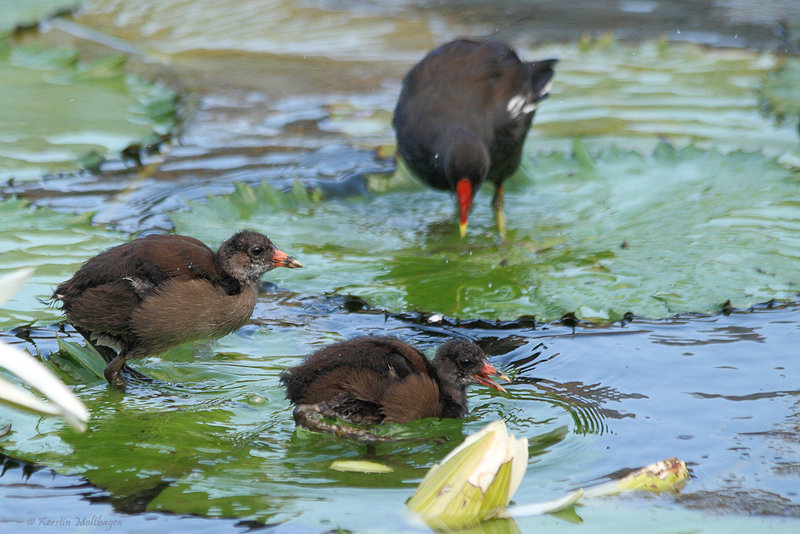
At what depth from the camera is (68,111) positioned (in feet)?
21.3

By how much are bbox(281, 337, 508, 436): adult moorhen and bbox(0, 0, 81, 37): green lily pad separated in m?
5.04

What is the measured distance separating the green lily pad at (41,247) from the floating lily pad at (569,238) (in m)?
0.48

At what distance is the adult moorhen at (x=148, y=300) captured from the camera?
3934mm

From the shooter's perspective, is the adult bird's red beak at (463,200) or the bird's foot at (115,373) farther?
the adult bird's red beak at (463,200)

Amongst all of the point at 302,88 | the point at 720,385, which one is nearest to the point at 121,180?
the point at 302,88

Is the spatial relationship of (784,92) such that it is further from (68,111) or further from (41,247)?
(41,247)

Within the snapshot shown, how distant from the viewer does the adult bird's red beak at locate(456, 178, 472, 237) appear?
17.4ft

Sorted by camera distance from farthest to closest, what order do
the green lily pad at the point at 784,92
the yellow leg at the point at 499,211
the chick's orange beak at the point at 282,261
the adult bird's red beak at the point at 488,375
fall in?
1. the green lily pad at the point at 784,92
2. the yellow leg at the point at 499,211
3. the chick's orange beak at the point at 282,261
4. the adult bird's red beak at the point at 488,375

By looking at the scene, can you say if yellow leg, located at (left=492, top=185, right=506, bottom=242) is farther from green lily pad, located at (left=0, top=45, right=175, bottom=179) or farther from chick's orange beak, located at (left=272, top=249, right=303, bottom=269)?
green lily pad, located at (left=0, top=45, right=175, bottom=179)

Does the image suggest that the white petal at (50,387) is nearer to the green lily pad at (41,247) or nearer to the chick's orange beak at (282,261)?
the green lily pad at (41,247)

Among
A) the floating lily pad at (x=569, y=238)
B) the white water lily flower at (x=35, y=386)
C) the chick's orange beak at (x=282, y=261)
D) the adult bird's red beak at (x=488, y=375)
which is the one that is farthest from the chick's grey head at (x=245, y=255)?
the white water lily flower at (x=35, y=386)

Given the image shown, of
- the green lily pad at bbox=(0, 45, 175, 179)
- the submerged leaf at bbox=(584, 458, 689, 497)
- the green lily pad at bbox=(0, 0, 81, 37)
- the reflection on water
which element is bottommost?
the reflection on water

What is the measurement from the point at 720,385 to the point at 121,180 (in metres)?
3.95

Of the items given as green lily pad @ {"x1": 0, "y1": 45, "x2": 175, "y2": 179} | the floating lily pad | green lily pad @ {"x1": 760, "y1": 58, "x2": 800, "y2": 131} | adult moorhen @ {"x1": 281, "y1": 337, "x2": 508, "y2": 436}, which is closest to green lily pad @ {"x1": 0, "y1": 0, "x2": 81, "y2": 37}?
green lily pad @ {"x1": 0, "y1": 45, "x2": 175, "y2": 179}
